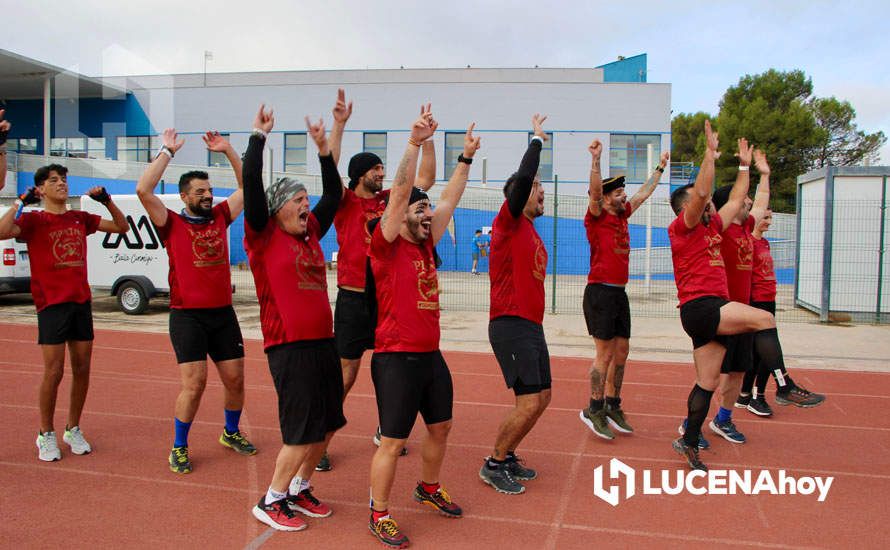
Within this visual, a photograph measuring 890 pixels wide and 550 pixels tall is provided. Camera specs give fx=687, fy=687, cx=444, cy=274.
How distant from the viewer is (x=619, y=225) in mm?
5750

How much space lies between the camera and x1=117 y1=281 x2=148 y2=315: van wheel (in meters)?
13.6

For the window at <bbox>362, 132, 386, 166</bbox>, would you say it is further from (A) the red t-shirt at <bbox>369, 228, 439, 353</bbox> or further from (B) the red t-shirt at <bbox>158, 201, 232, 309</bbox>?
(A) the red t-shirt at <bbox>369, 228, 439, 353</bbox>

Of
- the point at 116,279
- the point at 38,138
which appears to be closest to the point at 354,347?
the point at 116,279

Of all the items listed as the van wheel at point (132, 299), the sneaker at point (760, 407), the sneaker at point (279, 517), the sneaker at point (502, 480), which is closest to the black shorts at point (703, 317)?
the sneaker at point (502, 480)

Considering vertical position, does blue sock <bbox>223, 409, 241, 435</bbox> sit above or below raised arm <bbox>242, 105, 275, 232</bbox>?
below

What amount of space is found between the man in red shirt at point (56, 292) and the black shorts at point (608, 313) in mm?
3988

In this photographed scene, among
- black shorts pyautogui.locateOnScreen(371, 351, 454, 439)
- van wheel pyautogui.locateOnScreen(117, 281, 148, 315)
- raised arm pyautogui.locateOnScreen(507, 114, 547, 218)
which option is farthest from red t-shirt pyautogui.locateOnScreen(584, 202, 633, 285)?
van wheel pyautogui.locateOnScreen(117, 281, 148, 315)

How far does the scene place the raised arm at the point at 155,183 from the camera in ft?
14.9

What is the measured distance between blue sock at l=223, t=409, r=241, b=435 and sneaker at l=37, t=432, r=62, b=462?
1.21m

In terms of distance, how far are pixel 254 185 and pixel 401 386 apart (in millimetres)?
1349

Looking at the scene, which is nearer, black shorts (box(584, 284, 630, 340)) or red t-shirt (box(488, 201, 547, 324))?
red t-shirt (box(488, 201, 547, 324))

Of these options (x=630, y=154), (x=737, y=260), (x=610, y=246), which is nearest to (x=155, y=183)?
(x=610, y=246)

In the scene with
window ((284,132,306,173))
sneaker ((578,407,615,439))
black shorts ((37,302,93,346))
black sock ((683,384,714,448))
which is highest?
window ((284,132,306,173))

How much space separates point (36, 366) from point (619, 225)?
7.42 metres
